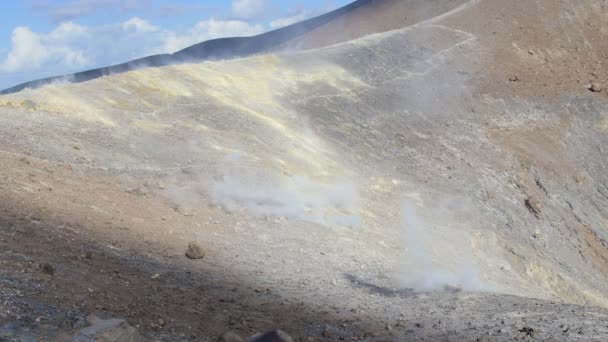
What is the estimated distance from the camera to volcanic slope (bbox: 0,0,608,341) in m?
9.65

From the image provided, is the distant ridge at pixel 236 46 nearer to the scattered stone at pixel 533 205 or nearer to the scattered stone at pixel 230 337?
the scattered stone at pixel 533 205

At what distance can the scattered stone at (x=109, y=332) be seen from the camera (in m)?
7.17

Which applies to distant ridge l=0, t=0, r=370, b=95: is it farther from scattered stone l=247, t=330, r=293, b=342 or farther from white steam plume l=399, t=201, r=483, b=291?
scattered stone l=247, t=330, r=293, b=342

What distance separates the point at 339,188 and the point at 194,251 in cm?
688

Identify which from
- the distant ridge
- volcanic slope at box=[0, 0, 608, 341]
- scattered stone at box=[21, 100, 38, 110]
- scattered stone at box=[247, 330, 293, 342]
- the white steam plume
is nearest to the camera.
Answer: scattered stone at box=[247, 330, 293, 342]

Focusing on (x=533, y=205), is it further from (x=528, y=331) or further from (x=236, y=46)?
(x=236, y=46)

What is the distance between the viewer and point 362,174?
20.3 m

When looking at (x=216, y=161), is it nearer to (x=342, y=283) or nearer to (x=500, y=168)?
(x=342, y=283)

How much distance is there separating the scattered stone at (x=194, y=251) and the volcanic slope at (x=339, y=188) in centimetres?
19

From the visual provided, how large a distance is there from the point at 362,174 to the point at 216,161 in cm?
480

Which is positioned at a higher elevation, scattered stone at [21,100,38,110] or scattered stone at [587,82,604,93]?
scattered stone at [21,100,38,110]

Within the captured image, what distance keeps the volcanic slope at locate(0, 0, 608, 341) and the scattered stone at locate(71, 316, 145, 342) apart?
57 cm

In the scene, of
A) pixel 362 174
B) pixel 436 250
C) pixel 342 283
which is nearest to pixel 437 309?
pixel 342 283

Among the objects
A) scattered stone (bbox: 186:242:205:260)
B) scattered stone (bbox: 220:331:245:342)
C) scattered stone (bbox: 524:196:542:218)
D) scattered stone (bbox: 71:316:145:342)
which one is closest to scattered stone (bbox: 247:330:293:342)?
scattered stone (bbox: 220:331:245:342)
